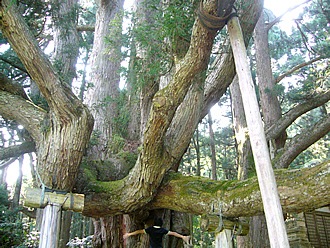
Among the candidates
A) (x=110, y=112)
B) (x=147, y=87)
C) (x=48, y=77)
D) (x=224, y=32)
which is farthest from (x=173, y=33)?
(x=110, y=112)

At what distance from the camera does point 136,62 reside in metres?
4.99

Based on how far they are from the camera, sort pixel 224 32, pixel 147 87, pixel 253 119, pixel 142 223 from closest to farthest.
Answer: pixel 253 119 → pixel 224 32 → pixel 142 223 → pixel 147 87

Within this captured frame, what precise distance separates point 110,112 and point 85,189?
2.24m

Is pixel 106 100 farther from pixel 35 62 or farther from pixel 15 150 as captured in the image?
pixel 35 62

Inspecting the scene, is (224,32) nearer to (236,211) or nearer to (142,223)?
(236,211)

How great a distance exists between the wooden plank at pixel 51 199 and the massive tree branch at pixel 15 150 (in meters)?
1.35

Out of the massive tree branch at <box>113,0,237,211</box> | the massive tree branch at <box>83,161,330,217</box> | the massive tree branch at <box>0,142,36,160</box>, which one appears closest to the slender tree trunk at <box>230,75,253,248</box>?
the massive tree branch at <box>83,161,330,217</box>

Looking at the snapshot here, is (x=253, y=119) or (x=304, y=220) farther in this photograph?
(x=304, y=220)

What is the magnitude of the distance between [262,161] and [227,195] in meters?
1.27

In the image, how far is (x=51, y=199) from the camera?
3588mm

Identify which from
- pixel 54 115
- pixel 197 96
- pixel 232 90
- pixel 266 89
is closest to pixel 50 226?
pixel 54 115

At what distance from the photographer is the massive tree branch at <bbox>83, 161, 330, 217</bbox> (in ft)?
10.7

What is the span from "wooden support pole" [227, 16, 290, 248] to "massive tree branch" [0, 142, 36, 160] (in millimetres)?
3330

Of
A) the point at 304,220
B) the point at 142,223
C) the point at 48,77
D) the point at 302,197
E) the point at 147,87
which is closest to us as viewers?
the point at 302,197
